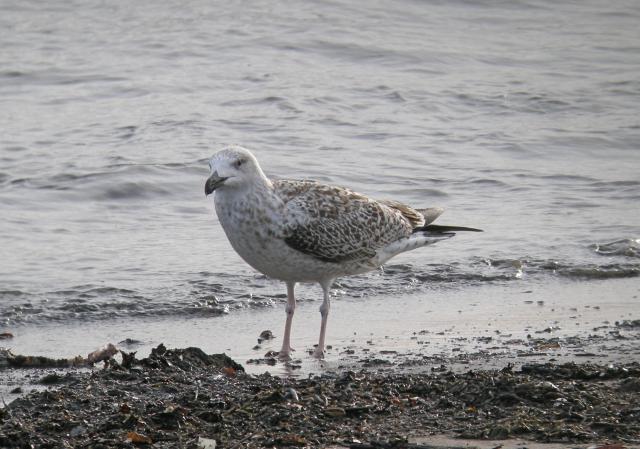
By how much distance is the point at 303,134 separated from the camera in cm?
1519

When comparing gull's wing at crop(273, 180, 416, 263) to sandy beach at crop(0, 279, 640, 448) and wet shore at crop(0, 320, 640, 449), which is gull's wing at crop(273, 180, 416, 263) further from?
wet shore at crop(0, 320, 640, 449)

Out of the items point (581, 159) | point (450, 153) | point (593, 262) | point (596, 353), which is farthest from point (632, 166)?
point (596, 353)

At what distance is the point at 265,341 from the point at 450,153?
23.3ft

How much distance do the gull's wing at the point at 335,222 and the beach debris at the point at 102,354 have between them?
1.37 meters

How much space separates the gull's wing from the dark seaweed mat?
5.18 ft

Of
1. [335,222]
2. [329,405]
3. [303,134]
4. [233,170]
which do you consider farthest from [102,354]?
[303,134]

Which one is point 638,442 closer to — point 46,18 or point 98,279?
point 98,279

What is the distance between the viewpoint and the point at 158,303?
909 cm

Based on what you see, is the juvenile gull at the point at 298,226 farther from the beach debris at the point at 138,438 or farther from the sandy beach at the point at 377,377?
the beach debris at the point at 138,438

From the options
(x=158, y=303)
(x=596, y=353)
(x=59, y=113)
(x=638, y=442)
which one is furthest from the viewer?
(x=59, y=113)

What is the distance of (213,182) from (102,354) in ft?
4.17

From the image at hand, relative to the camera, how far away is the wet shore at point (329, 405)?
5.37 m

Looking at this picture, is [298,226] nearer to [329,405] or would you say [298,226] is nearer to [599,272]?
[329,405]

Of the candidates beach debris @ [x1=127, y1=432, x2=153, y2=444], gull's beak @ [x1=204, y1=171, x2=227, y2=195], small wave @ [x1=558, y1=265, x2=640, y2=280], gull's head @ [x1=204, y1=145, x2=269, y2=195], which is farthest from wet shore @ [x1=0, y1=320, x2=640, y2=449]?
small wave @ [x1=558, y1=265, x2=640, y2=280]
